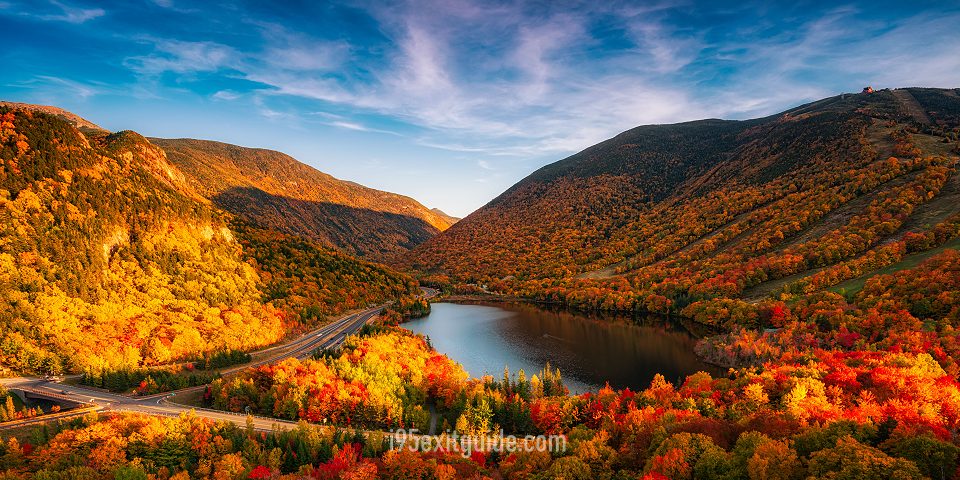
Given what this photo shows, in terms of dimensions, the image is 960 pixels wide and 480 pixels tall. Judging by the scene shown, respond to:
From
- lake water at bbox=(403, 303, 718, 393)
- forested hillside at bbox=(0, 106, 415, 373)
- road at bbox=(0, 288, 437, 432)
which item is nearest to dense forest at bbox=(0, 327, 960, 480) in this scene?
road at bbox=(0, 288, 437, 432)

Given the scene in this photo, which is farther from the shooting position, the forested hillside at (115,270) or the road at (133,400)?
the forested hillside at (115,270)

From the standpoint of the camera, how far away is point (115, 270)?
97375 mm

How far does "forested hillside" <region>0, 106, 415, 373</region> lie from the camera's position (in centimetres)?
7794

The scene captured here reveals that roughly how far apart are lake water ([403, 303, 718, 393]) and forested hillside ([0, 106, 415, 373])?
4103 cm

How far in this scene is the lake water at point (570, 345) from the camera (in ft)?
274

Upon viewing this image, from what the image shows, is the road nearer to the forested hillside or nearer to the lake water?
the forested hillside

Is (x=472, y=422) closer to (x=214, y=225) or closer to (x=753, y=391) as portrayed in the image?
(x=753, y=391)

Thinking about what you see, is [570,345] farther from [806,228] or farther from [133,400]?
[806,228]

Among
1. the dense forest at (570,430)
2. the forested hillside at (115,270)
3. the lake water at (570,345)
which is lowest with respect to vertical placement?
the lake water at (570,345)

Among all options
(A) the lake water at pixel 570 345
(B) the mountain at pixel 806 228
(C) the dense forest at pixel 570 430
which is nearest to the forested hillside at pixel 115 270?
(C) the dense forest at pixel 570 430

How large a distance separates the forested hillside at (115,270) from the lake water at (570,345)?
41.0 meters

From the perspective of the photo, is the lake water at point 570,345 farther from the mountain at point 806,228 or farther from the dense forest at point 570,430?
the mountain at point 806,228

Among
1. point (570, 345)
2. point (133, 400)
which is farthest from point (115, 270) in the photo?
point (570, 345)

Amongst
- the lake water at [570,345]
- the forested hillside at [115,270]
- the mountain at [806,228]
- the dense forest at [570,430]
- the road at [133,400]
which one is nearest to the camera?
the dense forest at [570,430]
